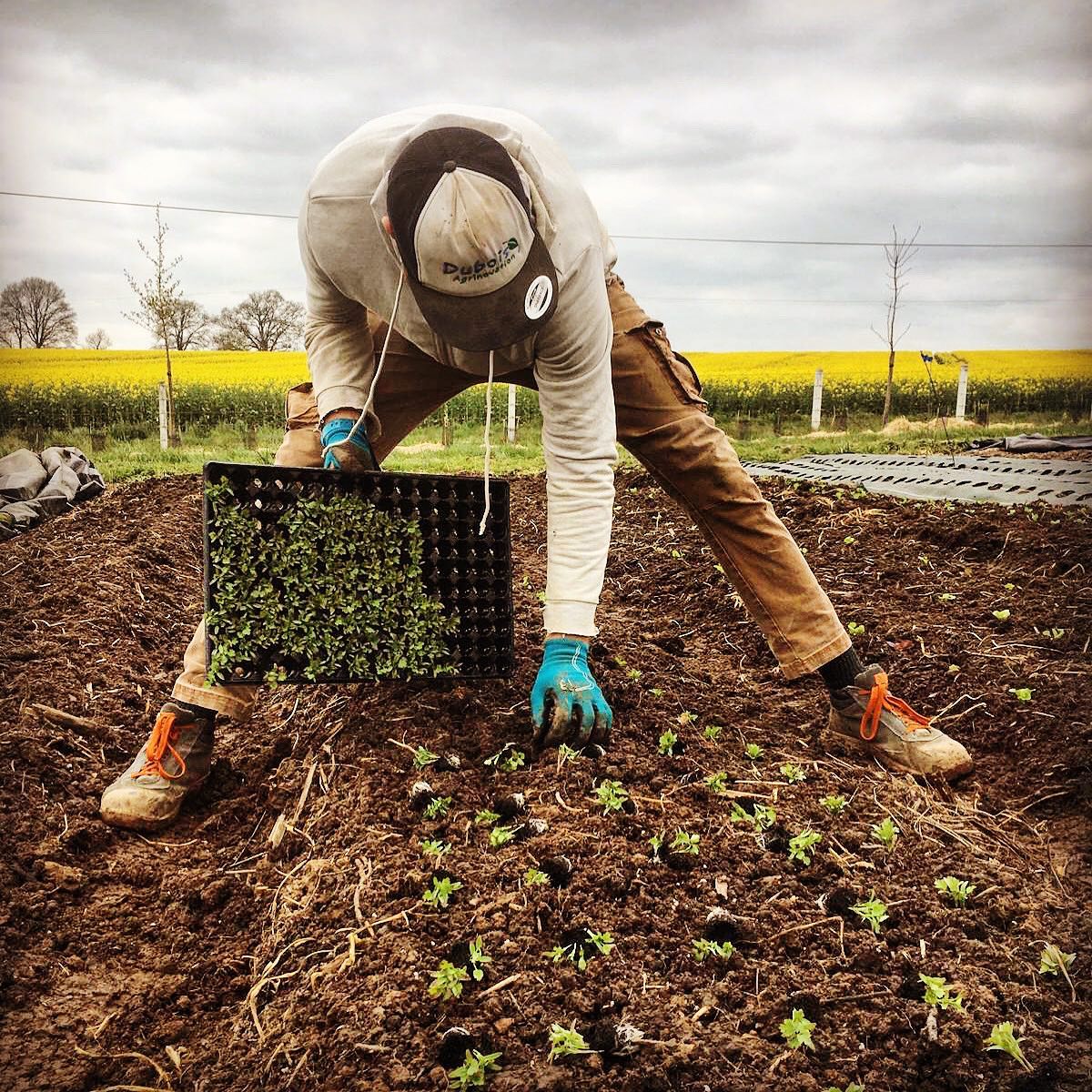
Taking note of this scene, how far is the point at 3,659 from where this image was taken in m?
3.12

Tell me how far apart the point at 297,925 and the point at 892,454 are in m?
8.67

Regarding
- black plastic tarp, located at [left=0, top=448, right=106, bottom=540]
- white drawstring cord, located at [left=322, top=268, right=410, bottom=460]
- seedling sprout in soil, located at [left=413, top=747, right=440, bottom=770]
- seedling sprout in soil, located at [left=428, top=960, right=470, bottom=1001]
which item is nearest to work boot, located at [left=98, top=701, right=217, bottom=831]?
seedling sprout in soil, located at [left=413, top=747, right=440, bottom=770]

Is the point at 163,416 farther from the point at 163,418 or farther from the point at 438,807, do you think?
the point at 438,807

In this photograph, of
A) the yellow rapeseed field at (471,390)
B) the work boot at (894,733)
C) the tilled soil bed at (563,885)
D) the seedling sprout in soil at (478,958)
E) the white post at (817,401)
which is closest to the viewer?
the tilled soil bed at (563,885)

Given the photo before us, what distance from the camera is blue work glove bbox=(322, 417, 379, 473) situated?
236 centimetres

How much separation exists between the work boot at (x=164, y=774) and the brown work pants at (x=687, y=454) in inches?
29.1

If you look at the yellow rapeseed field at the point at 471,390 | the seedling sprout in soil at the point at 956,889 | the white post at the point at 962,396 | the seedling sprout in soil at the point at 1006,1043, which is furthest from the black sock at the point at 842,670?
the white post at the point at 962,396

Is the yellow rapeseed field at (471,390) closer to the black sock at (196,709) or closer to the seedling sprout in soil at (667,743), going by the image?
the black sock at (196,709)

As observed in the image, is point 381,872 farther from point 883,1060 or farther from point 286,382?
point 286,382

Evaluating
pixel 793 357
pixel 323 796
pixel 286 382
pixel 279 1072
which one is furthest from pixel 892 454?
pixel 793 357

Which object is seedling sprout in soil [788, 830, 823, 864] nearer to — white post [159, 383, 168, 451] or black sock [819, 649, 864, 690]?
black sock [819, 649, 864, 690]

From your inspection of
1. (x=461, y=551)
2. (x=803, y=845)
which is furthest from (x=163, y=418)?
(x=803, y=845)

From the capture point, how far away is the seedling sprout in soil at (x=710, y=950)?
64.9 inches

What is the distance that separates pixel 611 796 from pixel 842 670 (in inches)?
33.2
